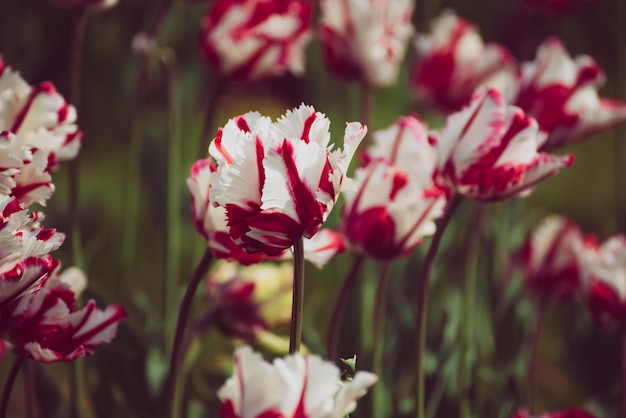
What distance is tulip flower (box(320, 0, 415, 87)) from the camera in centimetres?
73

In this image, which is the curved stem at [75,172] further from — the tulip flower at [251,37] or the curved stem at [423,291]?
the curved stem at [423,291]

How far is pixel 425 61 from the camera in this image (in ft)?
2.67

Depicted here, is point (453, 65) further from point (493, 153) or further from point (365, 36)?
point (493, 153)

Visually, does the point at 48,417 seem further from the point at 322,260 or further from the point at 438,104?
the point at 438,104

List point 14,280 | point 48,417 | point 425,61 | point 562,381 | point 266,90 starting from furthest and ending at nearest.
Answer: point 266,90 → point 562,381 → point 425,61 → point 48,417 → point 14,280

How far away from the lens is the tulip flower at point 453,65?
0.80m

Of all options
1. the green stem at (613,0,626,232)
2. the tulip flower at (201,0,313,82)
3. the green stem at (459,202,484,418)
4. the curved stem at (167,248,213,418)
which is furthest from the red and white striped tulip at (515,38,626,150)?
the green stem at (613,0,626,232)

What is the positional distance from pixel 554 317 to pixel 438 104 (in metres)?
0.57

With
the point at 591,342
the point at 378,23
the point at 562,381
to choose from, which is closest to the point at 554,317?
the point at 562,381

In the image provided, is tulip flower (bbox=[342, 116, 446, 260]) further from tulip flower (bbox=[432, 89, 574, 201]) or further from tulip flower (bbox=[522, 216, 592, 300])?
tulip flower (bbox=[522, 216, 592, 300])

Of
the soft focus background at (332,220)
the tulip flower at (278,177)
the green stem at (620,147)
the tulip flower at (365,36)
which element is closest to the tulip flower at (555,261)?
the soft focus background at (332,220)

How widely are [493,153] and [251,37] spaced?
0.88ft

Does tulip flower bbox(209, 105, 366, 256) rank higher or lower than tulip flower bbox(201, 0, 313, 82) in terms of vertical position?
lower

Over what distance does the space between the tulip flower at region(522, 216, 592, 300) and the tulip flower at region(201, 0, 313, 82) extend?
0.85ft
